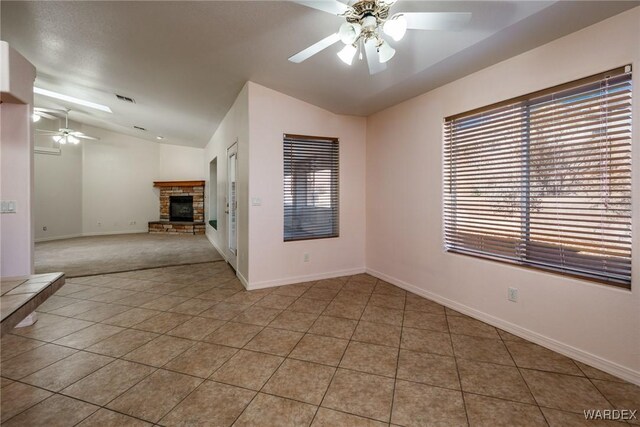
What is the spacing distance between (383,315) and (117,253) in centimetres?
576

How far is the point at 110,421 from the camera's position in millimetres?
1425

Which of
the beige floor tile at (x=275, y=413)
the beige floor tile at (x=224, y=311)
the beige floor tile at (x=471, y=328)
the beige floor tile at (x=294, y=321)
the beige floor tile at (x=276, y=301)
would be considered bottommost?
the beige floor tile at (x=275, y=413)

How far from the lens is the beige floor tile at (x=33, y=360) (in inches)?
72.4

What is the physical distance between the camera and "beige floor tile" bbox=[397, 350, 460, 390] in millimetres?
1747

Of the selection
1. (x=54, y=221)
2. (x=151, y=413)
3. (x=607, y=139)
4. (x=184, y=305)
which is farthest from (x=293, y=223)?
(x=54, y=221)

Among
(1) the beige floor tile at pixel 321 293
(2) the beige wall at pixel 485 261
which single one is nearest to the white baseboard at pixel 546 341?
(2) the beige wall at pixel 485 261

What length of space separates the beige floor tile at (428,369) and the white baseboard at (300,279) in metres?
1.92

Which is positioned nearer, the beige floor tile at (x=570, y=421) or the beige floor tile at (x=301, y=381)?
the beige floor tile at (x=570, y=421)

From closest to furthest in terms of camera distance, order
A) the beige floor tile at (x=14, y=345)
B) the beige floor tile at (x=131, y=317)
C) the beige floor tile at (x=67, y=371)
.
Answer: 1. the beige floor tile at (x=67, y=371)
2. the beige floor tile at (x=14, y=345)
3. the beige floor tile at (x=131, y=317)

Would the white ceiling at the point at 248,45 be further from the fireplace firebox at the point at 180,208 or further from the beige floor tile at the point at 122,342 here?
the fireplace firebox at the point at 180,208

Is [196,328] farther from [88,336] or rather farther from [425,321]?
[425,321]

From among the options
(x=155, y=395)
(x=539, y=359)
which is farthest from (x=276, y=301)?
(x=539, y=359)

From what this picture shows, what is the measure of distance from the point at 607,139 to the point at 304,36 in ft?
8.06

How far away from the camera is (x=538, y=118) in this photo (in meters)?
2.22
